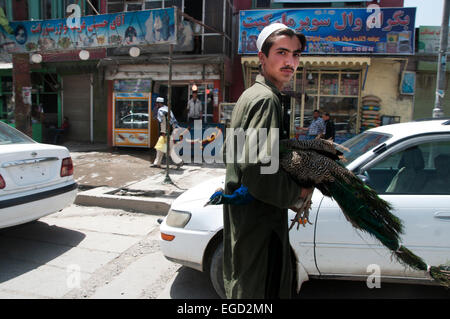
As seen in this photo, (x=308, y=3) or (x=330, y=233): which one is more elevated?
(x=308, y=3)

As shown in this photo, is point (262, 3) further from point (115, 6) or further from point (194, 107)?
point (115, 6)

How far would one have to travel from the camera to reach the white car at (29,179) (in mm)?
3977

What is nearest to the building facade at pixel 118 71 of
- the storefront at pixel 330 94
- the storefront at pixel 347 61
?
the storefront at pixel 347 61

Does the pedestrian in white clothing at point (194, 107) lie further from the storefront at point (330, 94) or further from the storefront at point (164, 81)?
the storefront at point (330, 94)

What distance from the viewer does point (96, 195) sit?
645cm

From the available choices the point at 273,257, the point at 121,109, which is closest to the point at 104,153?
the point at 121,109

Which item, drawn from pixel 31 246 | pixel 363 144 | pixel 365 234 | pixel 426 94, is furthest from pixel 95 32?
pixel 426 94

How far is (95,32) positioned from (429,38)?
10669 mm

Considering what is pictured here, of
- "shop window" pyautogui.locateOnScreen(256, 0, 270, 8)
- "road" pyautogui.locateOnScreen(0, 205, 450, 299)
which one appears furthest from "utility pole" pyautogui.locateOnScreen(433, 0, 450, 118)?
"shop window" pyautogui.locateOnScreen(256, 0, 270, 8)

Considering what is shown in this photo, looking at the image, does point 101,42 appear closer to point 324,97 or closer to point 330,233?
point 324,97

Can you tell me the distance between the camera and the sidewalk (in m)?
6.23

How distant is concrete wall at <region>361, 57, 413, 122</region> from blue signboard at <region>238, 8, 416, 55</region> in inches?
41.3

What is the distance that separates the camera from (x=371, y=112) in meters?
11.9
